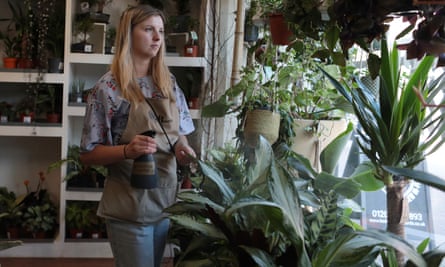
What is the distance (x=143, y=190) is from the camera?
158 centimetres

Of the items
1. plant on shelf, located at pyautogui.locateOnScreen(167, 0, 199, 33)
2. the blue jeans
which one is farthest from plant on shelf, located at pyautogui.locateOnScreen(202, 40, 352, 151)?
plant on shelf, located at pyautogui.locateOnScreen(167, 0, 199, 33)

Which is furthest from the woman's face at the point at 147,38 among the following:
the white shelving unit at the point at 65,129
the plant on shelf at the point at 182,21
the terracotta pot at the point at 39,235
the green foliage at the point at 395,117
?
the terracotta pot at the point at 39,235

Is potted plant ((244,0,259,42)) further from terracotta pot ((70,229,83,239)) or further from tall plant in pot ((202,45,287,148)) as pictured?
terracotta pot ((70,229,83,239))

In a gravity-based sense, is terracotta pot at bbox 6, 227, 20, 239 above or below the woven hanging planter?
below

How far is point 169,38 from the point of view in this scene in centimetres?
373

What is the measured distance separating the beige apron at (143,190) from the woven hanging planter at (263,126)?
317 millimetres

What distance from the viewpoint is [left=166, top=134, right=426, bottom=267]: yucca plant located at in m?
0.97

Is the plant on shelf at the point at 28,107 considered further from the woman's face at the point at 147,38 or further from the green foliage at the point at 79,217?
the woman's face at the point at 147,38

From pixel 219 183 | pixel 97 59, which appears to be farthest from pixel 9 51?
pixel 219 183

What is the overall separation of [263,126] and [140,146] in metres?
0.53

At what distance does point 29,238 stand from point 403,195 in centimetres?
326

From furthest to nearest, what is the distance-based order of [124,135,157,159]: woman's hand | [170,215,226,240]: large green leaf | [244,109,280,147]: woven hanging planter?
[244,109,280,147]: woven hanging planter < [124,135,157,159]: woman's hand < [170,215,226,240]: large green leaf

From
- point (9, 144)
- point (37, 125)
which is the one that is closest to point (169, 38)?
point (37, 125)

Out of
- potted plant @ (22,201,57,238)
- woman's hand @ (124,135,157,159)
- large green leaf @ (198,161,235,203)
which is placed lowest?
potted plant @ (22,201,57,238)
